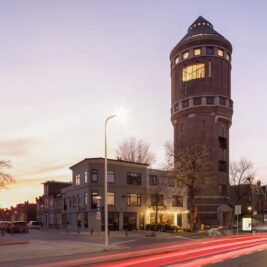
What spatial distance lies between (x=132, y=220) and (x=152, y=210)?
13.2 feet

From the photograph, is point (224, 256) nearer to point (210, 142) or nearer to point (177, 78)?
point (210, 142)

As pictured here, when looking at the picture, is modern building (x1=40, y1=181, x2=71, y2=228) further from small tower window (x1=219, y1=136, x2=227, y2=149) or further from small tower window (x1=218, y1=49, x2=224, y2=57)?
small tower window (x1=218, y1=49, x2=224, y2=57)

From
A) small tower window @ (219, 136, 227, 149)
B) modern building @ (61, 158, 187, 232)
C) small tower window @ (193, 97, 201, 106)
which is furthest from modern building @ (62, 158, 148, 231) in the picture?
small tower window @ (219, 136, 227, 149)

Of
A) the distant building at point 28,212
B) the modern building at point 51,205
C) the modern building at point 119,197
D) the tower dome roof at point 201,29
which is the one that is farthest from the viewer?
the distant building at point 28,212

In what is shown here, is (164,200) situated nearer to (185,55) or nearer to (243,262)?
(185,55)

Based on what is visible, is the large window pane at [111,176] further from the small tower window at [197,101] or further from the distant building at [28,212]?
the distant building at [28,212]

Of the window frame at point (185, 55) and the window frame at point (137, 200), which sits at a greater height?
the window frame at point (185, 55)

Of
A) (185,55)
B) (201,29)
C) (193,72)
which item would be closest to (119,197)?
(193,72)

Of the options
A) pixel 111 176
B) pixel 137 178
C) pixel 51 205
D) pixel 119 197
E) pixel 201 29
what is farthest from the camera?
pixel 51 205

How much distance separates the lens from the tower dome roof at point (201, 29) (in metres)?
93.6

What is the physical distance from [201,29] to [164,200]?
43.0 metres

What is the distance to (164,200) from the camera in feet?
232

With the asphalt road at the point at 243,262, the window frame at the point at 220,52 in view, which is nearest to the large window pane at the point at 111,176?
the window frame at the point at 220,52

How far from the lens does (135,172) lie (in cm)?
6800
